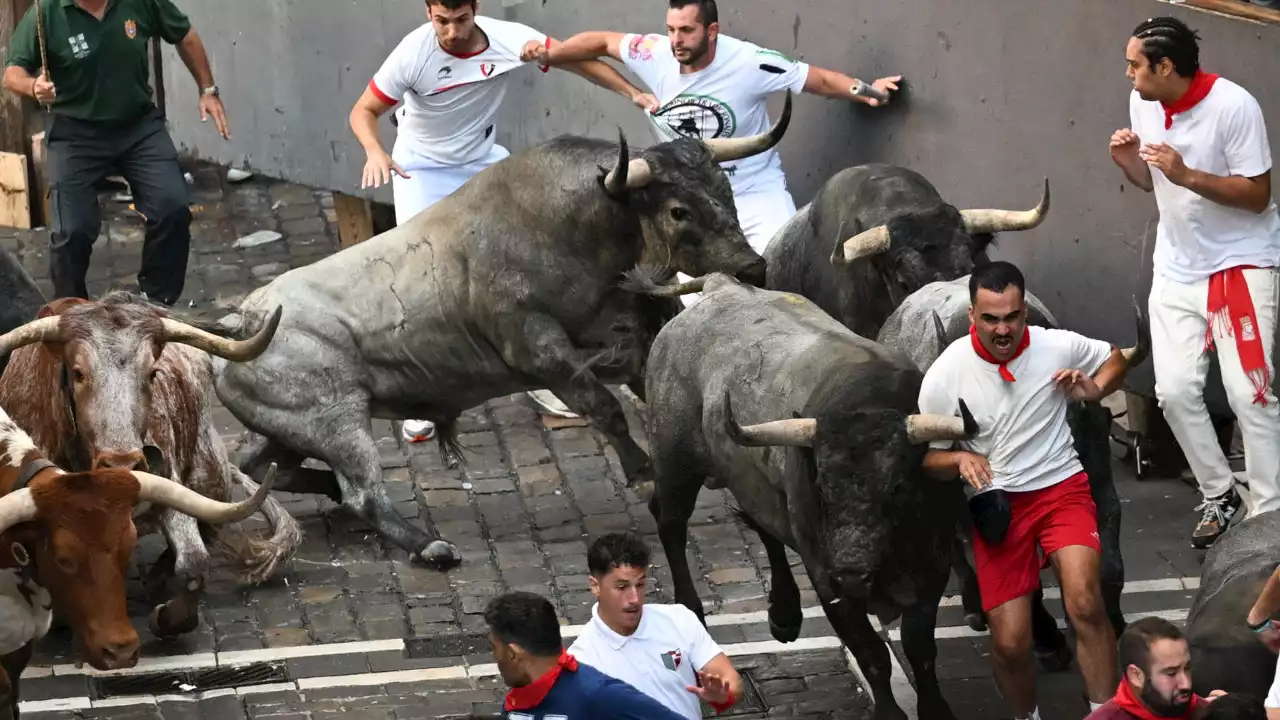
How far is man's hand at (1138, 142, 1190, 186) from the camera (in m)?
9.33

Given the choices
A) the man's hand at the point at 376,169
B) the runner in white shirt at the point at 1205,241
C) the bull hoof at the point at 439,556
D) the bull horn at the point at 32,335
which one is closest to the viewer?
the bull horn at the point at 32,335

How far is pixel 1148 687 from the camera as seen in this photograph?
6582 millimetres

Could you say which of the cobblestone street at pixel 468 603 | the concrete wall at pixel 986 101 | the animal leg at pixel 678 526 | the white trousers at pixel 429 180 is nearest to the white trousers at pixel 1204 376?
the cobblestone street at pixel 468 603

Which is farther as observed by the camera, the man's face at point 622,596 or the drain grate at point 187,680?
the drain grate at point 187,680

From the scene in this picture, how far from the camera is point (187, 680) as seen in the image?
9.25 meters

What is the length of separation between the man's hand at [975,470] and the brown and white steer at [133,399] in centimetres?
326

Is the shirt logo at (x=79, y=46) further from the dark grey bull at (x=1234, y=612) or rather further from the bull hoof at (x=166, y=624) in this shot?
the dark grey bull at (x=1234, y=612)

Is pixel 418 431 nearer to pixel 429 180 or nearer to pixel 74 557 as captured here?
pixel 429 180

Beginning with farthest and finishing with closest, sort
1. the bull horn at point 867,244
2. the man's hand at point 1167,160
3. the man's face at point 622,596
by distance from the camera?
1. the bull horn at point 867,244
2. the man's hand at point 1167,160
3. the man's face at point 622,596

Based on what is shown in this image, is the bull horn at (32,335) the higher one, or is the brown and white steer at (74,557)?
the bull horn at (32,335)

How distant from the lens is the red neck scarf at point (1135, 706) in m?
6.62

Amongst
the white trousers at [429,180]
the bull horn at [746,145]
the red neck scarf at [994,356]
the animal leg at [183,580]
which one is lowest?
the animal leg at [183,580]

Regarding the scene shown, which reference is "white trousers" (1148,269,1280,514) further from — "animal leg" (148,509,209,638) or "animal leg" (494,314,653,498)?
"animal leg" (148,509,209,638)

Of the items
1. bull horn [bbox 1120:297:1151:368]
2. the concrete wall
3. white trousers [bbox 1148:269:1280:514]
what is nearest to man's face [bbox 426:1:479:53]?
the concrete wall
